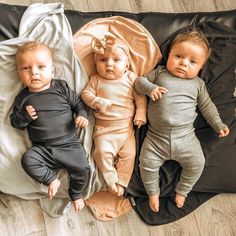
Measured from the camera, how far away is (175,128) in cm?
139

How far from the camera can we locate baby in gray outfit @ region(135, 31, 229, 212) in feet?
4.53

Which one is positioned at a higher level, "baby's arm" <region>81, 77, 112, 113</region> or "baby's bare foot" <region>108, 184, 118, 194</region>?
"baby's arm" <region>81, 77, 112, 113</region>

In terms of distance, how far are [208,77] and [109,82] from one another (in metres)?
0.35

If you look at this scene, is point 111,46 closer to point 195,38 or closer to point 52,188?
point 195,38

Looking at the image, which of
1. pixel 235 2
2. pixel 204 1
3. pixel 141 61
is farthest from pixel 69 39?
pixel 235 2

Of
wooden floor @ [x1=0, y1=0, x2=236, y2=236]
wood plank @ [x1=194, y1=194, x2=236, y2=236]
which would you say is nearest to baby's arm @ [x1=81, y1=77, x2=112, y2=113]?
wooden floor @ [x1=0, y1=0, x2=236, y2=236]

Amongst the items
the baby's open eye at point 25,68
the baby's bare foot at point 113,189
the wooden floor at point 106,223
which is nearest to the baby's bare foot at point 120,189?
the baby's bare foot at point 113,189

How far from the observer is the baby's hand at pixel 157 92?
1.36 meters

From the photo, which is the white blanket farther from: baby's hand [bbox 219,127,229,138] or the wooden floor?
baby's hand [bbox 219,127,229,138]

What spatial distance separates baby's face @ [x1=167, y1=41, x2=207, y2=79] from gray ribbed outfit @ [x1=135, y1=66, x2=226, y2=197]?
0.09 feet

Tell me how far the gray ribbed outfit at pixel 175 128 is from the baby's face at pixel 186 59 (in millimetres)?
27

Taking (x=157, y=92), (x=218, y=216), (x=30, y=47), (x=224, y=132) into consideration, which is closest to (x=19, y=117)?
(x=30, y=47)

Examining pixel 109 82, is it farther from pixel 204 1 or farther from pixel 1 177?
pixel 204 1

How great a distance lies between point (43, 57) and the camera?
1.33 metres
